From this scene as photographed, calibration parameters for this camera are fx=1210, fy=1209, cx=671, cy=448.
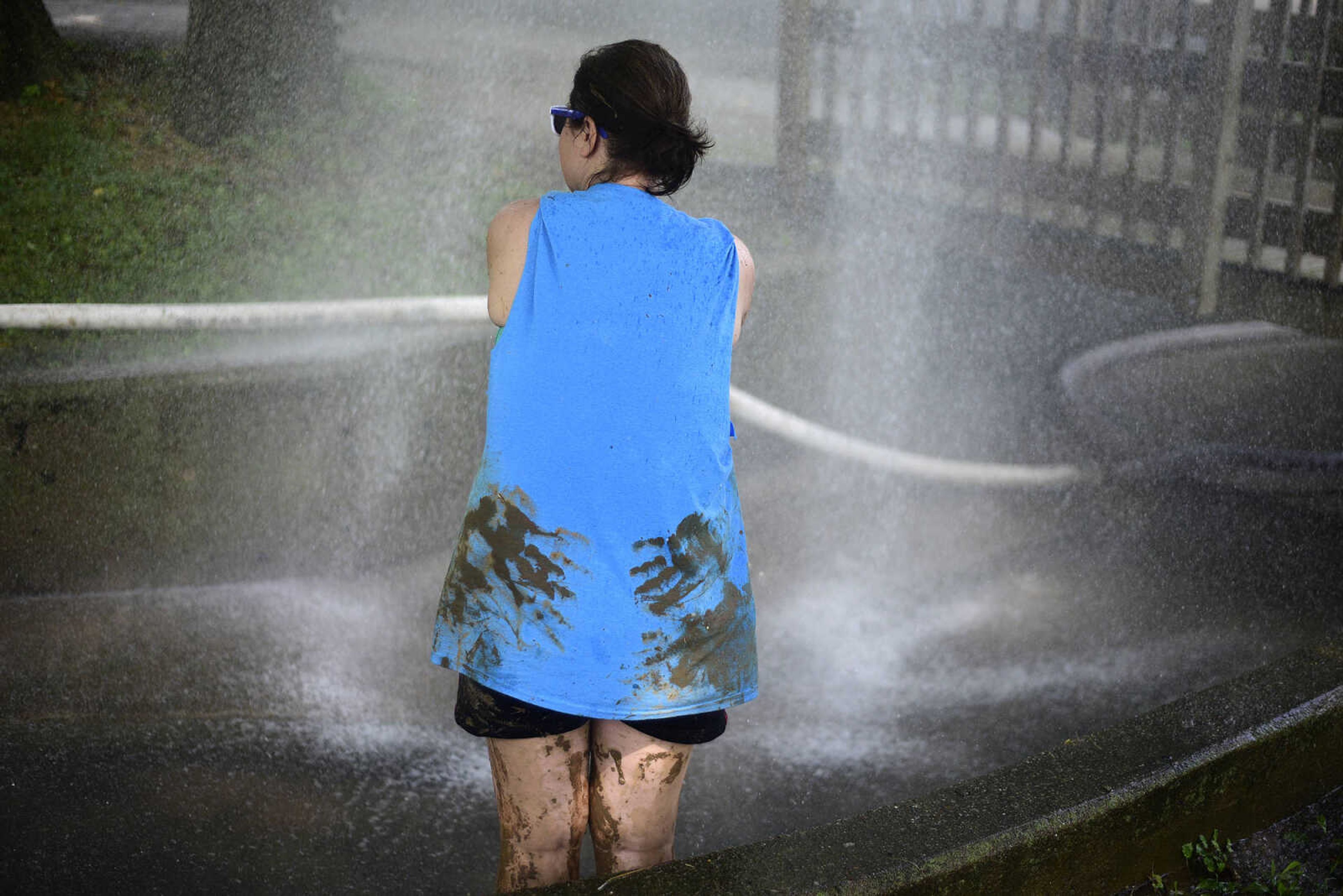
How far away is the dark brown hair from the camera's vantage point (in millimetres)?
1739

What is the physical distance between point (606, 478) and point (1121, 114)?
4699mm

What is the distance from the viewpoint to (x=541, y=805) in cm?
195

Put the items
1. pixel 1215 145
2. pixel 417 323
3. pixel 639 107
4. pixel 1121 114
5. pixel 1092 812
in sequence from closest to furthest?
1. pixel 639 107
2. pixel 1092 812
3. pixel 417 323
4. pixel 1215 145
5. pixel 1121 114

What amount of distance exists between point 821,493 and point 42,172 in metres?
4.28

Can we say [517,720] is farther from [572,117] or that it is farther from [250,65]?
[250,65]

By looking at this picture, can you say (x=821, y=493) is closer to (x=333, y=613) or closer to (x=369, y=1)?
(x=333, y=613)

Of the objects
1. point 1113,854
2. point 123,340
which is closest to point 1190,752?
point 1113,854

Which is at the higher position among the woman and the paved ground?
the woman

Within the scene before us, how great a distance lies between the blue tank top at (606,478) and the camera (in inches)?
68.0

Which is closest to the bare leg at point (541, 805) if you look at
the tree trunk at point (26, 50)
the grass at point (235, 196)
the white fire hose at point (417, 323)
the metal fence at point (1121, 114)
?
the white fire hose at point (417, 323)

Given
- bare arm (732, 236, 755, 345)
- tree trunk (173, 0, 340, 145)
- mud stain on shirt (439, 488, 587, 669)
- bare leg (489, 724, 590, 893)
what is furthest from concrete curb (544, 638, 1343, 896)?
tree trunk (173, 0, 340, 145)

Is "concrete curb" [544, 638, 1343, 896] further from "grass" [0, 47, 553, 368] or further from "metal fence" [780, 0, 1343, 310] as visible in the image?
"grass" [0, 47, 553, 368]

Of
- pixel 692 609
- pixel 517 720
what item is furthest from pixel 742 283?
pixel 517 720

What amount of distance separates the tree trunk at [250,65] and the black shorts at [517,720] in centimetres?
533
